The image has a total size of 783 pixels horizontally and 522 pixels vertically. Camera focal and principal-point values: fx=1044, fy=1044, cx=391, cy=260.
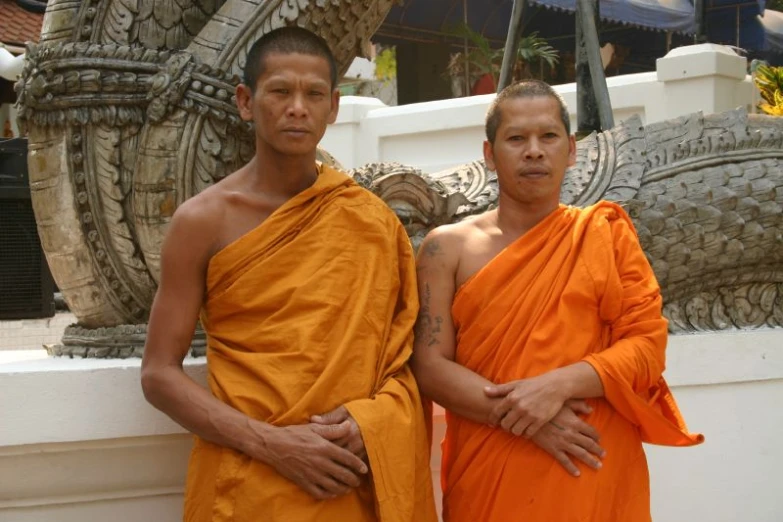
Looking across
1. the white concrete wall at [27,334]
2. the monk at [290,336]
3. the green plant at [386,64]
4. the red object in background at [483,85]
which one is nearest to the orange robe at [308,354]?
the monk at [290,336]

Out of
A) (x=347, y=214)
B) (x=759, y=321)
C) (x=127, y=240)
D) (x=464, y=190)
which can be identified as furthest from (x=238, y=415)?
(x=759, y=321)


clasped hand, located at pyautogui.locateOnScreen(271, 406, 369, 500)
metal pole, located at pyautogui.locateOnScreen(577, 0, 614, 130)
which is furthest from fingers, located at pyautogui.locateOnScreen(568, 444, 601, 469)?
metal pole, located at pyautogui.locateOnScreen(577, 0, 614, 130)

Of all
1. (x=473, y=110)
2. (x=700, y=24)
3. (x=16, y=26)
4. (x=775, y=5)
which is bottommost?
(x=473, y=110)

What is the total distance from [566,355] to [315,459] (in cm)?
57

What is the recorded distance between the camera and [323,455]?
6.20 feet

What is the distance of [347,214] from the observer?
2.05 m

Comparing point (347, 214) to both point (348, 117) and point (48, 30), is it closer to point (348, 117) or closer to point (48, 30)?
point (48, 30)

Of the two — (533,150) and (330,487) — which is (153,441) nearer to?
(330,487)

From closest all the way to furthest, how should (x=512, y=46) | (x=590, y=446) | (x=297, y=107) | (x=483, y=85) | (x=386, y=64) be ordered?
(x=297, y=107)
(x=590, y=446)
(x=512, y=46)
(x=483, y=85)
(x=386, y=64)

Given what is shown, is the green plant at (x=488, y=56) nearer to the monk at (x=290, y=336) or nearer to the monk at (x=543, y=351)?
the monk at (x=543, y=351)

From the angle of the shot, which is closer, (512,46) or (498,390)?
(498,390)

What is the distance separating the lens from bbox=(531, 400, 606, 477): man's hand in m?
2.08

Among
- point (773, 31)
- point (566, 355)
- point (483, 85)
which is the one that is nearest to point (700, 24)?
point (566, 355)

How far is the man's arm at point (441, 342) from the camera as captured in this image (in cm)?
210
